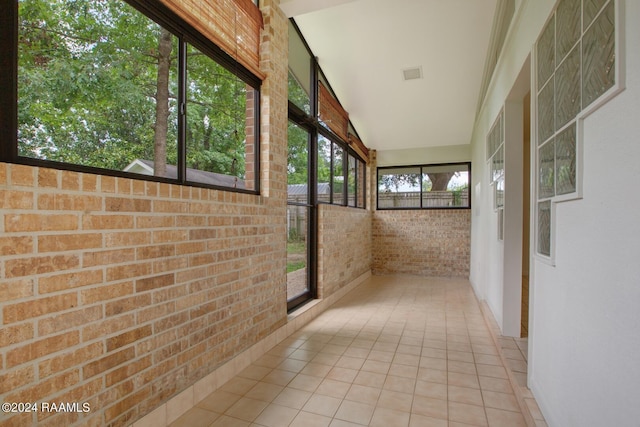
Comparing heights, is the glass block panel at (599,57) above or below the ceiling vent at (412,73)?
below

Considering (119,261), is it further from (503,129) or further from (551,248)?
(503,129)

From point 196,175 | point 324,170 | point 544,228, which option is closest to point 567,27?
point 544,228

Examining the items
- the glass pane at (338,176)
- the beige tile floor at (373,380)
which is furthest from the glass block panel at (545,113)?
the glass pane at (338,176)

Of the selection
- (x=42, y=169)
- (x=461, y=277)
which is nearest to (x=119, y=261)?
(x=42, y=169)

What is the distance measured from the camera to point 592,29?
1.28m

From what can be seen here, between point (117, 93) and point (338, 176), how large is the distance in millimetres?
4265

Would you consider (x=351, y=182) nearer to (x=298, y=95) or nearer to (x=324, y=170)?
(x=324, y=170)

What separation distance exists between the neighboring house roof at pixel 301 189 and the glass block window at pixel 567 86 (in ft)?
8.18

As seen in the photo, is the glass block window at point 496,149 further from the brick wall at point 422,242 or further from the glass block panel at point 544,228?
the brick wall at point 422,242

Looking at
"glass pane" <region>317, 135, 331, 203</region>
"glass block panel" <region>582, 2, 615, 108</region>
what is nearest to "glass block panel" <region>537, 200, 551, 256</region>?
"glass block panel" <region>582, 2, 615, 108</region>

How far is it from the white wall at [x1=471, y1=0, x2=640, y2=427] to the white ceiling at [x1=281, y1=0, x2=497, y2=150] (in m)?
1.93

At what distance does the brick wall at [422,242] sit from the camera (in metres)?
7.05

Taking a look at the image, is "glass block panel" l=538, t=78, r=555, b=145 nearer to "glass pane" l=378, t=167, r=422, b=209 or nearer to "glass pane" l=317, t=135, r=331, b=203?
"glass pane" l=317, t=135, r=331, b=203

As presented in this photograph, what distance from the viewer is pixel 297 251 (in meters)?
4.04
